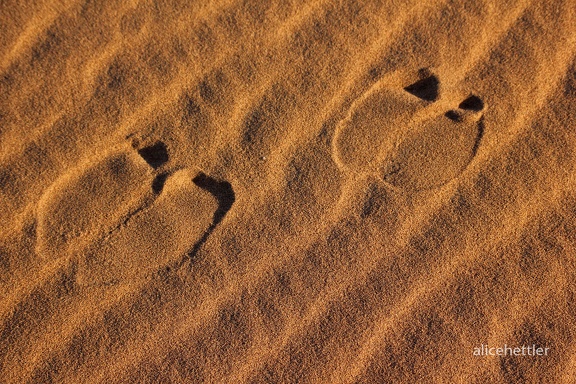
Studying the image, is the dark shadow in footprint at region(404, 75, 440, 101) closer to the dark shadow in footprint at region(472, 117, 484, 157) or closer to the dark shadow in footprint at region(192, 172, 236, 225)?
the dark shadow in footprint at region(472, 117, 484, 157)

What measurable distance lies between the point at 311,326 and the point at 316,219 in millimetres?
315

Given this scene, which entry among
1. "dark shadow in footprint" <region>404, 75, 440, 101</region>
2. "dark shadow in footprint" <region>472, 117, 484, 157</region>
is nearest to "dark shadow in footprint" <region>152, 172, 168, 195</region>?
"dark shadow in footprint" <region>404, 75, 440, 101</region>

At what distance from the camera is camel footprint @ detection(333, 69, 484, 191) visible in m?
1.58

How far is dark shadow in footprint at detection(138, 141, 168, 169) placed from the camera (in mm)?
1606

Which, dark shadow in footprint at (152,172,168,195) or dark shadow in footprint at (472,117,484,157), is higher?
dark shadow in footprint at (152,172,168,195)

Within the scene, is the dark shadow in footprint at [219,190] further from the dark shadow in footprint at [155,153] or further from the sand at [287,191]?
the dark shadow in footprint at [155,153]

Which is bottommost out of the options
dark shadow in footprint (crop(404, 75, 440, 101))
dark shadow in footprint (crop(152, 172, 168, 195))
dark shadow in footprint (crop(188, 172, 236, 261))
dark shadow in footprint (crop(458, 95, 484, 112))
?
dark shadow in footprint (crop(458, 95, 484, 112))

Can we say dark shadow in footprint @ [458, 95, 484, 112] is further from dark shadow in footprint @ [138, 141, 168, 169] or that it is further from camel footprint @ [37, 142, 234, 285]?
dark shadow in footprint @ [138, 141, 168, 169]

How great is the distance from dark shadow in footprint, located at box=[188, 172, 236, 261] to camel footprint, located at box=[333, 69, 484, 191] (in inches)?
13.9

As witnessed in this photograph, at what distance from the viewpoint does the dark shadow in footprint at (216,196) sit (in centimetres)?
154

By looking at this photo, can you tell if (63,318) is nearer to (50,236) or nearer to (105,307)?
(105,307)

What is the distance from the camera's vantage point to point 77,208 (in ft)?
5.11

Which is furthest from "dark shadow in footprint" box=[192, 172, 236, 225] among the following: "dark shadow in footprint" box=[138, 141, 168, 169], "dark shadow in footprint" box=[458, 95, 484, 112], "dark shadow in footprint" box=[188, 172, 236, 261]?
"dark shadow in footprint" box=[458, 95, 484, 112]

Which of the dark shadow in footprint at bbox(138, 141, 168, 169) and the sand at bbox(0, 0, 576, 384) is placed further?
the dark shadow in footprint at bbox(138, 141, 168, 169)
